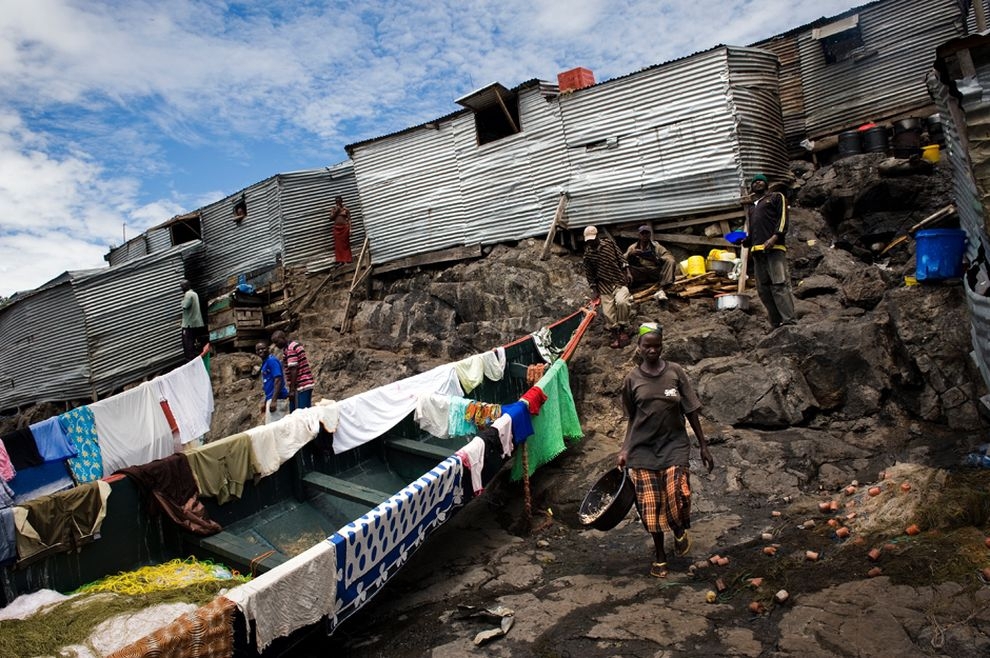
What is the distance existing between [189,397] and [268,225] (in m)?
12.8

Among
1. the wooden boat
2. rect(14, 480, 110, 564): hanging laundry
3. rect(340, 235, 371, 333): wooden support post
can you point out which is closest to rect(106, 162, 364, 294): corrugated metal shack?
rect(340, 235, 371, 333): wooden support post

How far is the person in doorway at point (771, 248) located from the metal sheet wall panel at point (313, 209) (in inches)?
588

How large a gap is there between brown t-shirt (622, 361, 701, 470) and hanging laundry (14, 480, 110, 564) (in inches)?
187

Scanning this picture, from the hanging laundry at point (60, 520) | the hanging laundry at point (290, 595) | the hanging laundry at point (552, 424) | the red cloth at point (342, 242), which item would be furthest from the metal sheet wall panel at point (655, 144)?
the hanging laundry at point (60, 520)

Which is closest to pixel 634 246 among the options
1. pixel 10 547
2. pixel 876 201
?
pixel 876 201

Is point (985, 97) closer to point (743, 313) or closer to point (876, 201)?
point (743, 313)

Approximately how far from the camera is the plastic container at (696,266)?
1320 centimetres

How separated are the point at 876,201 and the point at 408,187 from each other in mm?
11998

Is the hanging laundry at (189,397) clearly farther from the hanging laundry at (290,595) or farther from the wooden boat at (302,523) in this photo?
the hanging laundry at (290,595)

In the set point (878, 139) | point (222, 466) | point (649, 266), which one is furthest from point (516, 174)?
point (222, 466)

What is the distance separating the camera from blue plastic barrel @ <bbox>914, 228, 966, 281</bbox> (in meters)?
7.48

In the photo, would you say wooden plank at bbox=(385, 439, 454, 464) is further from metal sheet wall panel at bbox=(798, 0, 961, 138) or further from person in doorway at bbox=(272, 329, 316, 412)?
metal sheet wall panel at bbox=(798, 0, 961, 138)

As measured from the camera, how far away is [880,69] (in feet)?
54.7

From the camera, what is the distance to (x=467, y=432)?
7.94m
